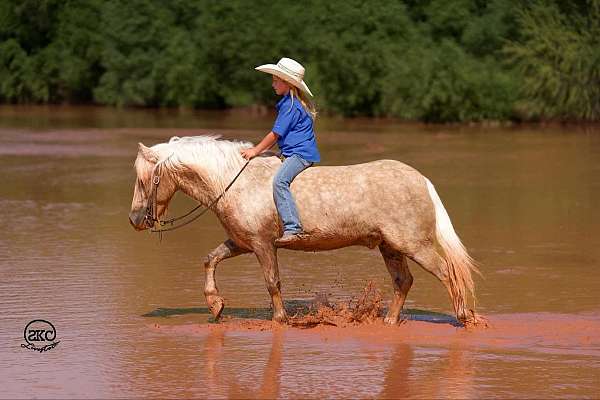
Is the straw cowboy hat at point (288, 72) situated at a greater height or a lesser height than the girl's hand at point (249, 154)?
greater

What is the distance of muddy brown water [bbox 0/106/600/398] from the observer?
7914 millimetres

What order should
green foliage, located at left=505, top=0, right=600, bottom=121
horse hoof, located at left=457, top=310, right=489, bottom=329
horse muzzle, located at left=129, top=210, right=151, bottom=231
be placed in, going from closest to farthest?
horse hoof, located at left=457, top=310, right=489, bottom=329, horse muzzle, located at left=129, top=210, right=151, bottom=231, green foliage, located at left=505, top=0, right=600, bottom=121

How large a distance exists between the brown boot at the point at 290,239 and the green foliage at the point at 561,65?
2523 cm

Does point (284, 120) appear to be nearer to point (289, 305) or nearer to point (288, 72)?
point (288, 72)

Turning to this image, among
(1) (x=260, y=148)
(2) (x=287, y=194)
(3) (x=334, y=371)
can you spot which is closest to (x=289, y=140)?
(1) (x=260, y=148)

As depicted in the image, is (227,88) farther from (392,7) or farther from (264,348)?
(264,348)

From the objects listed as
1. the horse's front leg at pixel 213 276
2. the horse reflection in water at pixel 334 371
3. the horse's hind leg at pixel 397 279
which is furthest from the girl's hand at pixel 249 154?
the horse reflection in water at pixel 334 371

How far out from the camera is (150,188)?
9750 mm

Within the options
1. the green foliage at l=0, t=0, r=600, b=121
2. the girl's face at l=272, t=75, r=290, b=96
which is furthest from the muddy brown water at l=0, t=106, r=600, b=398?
the green foliage at l=0, t=0, r=600, b=121

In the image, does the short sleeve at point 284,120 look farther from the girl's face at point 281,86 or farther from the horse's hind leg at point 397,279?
the horse's hind leg at point 397,279

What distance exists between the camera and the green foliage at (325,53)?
34.7 m

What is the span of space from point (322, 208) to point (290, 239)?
37cm

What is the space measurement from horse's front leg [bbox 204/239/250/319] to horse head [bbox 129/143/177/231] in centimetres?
59

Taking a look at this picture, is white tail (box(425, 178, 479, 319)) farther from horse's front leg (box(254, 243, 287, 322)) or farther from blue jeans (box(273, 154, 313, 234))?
horse's front leg (box(254, 243, 287, 322))
